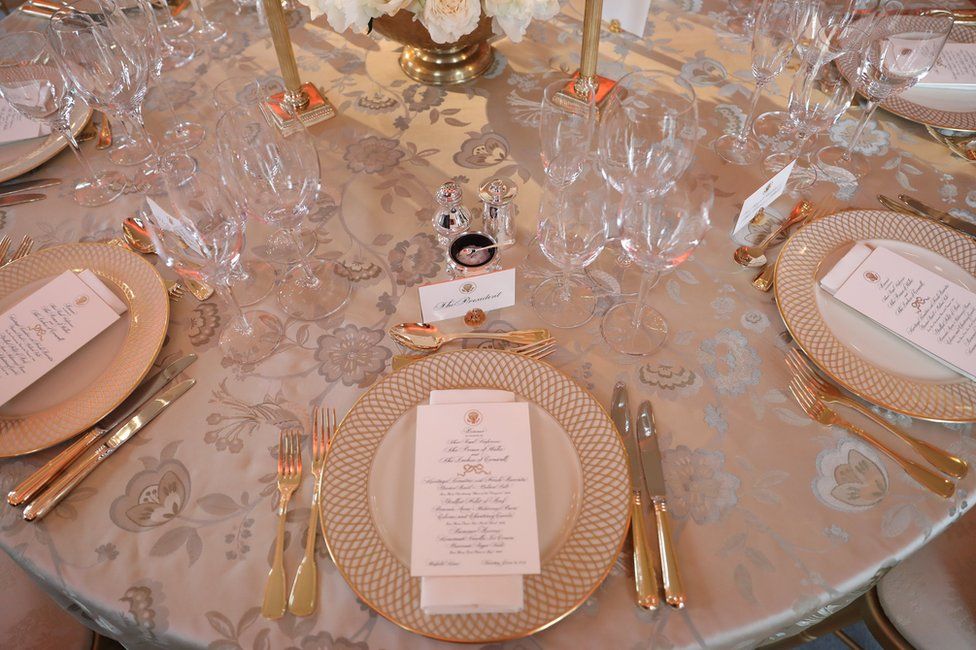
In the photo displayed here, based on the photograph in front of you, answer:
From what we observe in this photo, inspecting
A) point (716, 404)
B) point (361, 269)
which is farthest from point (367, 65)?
point (716, 404)

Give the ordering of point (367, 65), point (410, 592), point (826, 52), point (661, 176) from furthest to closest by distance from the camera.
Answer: point (367, 65)
point (826, 52)
point (661, 176)
point (410, 592)

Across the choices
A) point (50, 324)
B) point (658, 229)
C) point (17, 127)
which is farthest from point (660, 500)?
point (17, 127)

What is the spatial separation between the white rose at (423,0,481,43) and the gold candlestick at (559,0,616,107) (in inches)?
11.0

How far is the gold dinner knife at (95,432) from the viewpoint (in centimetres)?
79

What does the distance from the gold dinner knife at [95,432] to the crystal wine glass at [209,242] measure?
0.08m

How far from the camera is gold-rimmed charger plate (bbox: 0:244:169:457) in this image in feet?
2.71

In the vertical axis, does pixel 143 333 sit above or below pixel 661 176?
below

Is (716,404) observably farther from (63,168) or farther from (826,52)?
(63,168)

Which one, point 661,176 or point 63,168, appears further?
point 63,168

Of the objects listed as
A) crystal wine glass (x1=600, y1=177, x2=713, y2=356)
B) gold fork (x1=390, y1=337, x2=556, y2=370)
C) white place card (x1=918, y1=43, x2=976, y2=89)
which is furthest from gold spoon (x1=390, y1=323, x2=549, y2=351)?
white place card (x1=918, y1=43, x2=976, y2=89)

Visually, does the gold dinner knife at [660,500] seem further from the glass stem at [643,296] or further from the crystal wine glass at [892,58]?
the crystal wine glass at [892,58]

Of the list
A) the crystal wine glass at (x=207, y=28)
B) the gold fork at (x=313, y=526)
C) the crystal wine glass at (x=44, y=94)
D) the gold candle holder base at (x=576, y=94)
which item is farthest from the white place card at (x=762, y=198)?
the crystal wine glass at (x=207, y=28)

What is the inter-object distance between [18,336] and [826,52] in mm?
1439

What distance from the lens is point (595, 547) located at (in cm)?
70
